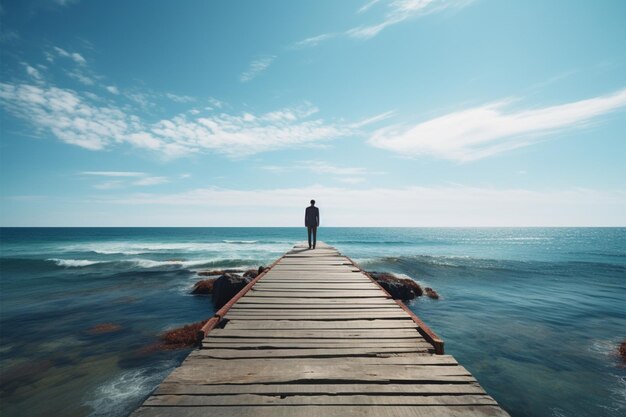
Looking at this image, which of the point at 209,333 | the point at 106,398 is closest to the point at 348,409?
the point at 209,333

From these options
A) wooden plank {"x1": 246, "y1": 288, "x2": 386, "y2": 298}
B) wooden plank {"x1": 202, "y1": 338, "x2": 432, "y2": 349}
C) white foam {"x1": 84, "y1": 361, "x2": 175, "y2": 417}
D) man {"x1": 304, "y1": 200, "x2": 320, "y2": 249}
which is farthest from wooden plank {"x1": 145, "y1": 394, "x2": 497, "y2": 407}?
man {"x1": 304, "y1": 200, "x2": 320, "y2": 249}

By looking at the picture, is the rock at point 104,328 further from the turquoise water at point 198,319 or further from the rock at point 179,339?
the rock at point 179,339

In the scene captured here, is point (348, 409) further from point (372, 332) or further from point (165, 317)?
point (165, 317)

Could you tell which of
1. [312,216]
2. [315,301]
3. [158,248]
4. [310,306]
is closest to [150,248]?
[158,248]

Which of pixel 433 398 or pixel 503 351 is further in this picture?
pixel 503 351

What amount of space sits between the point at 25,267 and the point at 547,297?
4583cm

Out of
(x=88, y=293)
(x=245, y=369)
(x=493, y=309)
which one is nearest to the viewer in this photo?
(x=245, y=369)

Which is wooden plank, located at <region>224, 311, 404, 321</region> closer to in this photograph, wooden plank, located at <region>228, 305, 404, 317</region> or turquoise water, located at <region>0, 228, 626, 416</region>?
wooden plank, located at <region>228, 305, 404, 317</region>

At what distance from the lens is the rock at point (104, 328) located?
447 inches

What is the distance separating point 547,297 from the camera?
17531mm

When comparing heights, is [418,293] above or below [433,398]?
below

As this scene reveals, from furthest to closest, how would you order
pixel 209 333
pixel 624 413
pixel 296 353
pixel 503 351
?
pixel 503 351, pixel 624 413, pixel 209 333, pixel 296 353

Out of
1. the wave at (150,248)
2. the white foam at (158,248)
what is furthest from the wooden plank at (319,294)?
the wave at (150,248)

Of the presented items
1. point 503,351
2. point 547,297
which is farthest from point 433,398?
point 547,297
